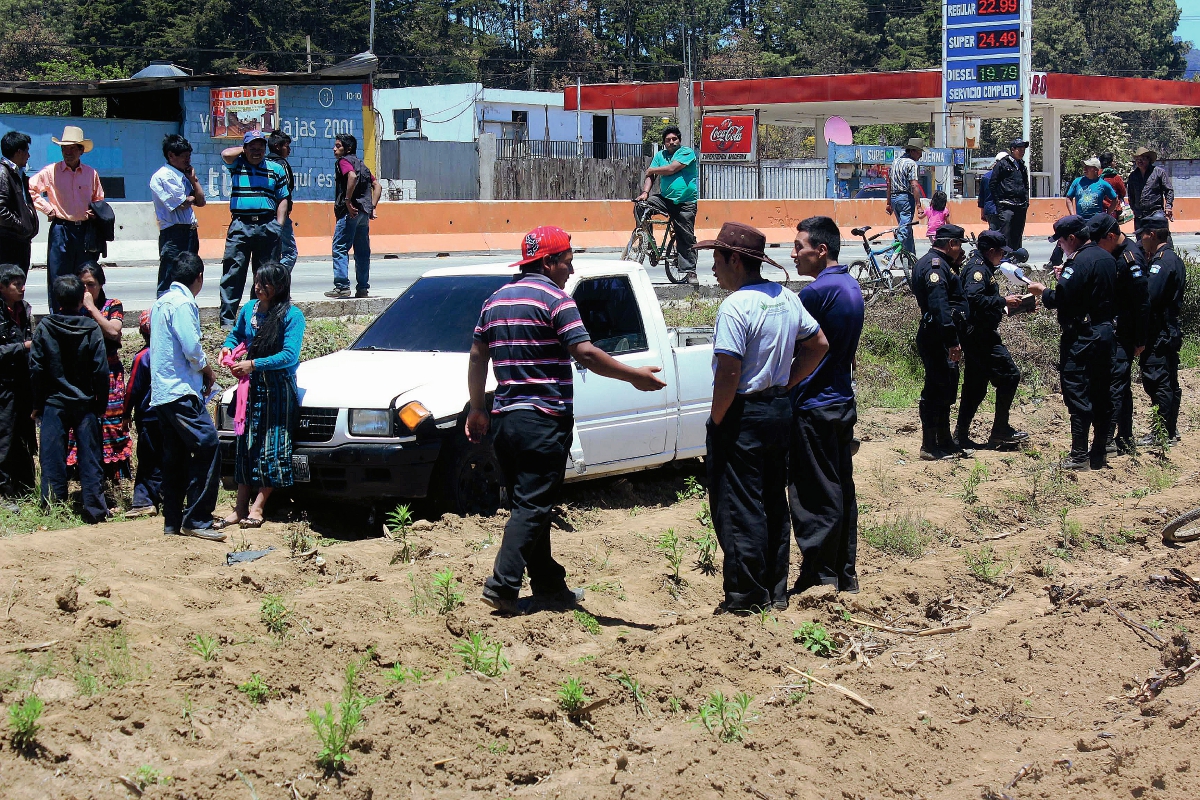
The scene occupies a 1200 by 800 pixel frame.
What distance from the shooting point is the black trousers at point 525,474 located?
5.59 m

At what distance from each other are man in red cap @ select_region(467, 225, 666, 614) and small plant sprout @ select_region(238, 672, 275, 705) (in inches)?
48.6

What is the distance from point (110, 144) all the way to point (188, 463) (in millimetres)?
24044

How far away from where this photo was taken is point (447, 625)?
5.55 meters

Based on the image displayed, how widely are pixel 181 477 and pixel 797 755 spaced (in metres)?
4.42

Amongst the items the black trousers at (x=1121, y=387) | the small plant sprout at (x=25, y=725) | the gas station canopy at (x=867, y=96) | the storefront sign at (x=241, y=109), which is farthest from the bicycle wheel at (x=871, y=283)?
the gas station canopy at (x=867, y=96)

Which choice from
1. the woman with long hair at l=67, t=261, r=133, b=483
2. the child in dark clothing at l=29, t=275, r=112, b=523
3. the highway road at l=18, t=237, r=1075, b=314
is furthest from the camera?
the highway road at l=18, t=237, r=1075, b=314

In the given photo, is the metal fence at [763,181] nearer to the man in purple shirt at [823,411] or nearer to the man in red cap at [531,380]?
the man in purple shirt at [823,411]

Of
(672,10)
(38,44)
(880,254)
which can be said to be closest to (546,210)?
(880,254)

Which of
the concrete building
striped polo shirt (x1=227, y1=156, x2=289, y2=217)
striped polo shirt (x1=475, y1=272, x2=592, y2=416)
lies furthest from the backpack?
the concrete building

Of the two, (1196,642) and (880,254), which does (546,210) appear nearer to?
(880,254)

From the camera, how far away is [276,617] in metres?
5.52

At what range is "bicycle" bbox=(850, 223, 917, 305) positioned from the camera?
15.8 m

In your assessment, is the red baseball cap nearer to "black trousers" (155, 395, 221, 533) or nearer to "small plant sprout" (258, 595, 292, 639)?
"small plant sprout" (258, 595, 292, 639)

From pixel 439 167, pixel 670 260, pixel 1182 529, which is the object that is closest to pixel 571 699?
pixel 1182 529
